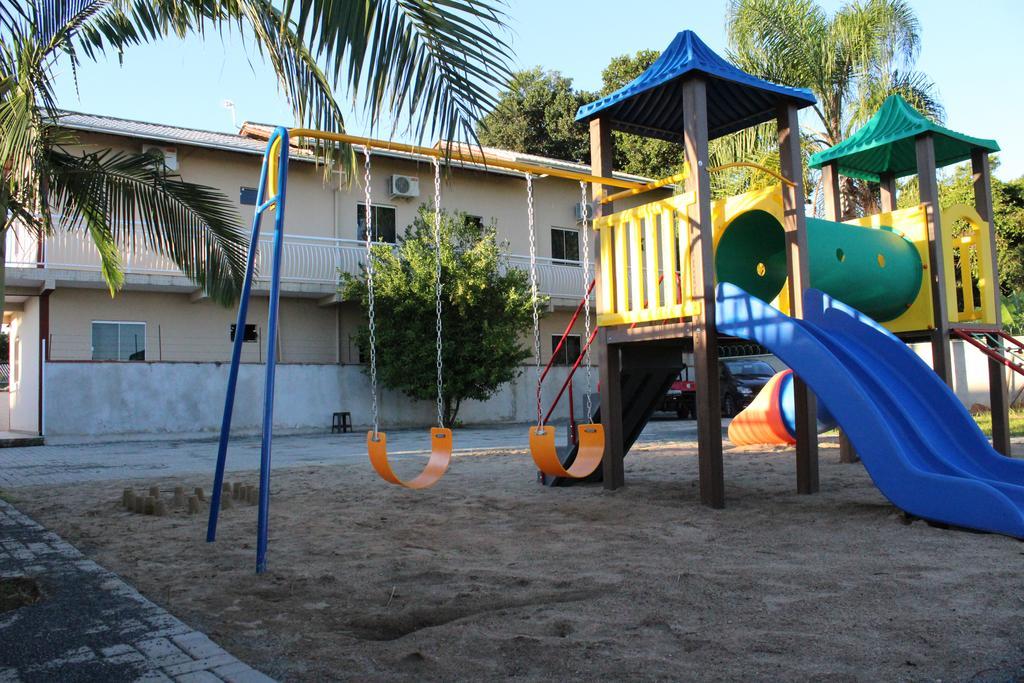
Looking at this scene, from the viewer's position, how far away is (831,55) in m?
21.0

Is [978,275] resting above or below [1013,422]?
above

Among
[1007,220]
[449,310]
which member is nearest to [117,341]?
[449,310]

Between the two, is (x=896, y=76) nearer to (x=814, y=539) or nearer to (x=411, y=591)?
(x=814, y=539)

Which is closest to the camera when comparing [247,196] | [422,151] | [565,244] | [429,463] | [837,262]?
[422,151]

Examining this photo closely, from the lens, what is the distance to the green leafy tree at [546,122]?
37.9m

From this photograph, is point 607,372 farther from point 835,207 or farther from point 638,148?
point 638,148

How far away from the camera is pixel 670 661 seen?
9.80 feet

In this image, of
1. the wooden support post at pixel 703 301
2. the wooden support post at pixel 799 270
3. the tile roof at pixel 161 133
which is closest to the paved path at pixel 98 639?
the wooden support post at pixel 703 301

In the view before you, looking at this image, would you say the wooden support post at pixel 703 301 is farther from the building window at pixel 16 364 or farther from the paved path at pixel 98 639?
the building window at pixel 16 364

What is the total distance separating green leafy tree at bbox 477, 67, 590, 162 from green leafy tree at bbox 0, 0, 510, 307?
99.6ft

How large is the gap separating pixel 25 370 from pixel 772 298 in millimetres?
17584

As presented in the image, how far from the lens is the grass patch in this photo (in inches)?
527

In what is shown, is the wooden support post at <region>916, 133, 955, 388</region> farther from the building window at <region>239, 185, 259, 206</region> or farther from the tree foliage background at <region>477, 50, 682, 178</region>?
the tree foliage background at <region>477, 50, 682, 178</region>

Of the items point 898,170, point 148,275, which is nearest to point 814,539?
point 898,170
